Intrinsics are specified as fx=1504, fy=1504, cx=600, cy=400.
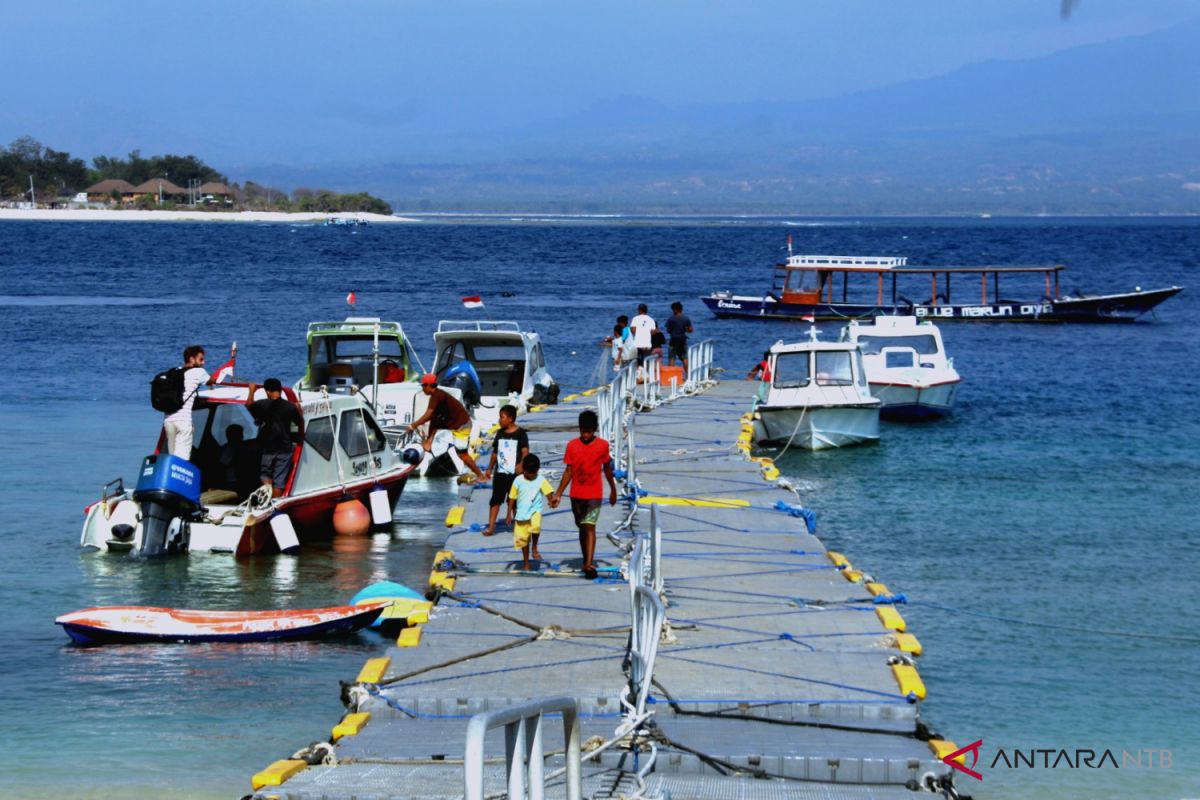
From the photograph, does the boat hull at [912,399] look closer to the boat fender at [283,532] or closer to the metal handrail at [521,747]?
the boat fender at [283,532]

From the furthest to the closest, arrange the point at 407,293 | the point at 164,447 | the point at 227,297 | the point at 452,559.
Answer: the point at 407,293, the point at 227,297, the point at 164,447, the point at 452,559

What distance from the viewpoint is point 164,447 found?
67.5 ft

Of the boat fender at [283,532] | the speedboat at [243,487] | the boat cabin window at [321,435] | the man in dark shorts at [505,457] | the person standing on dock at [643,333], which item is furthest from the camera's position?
the person standing on dock at [643,333]

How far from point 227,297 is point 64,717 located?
60927mm

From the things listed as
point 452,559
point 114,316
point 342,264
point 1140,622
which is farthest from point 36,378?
point 342,264

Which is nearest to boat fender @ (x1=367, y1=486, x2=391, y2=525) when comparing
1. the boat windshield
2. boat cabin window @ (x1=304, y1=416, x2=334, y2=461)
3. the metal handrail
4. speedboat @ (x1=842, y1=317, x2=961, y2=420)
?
boat cabin window @ (x1=304, y1=416, x2=334, y2=461)

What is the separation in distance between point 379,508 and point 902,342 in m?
18.0

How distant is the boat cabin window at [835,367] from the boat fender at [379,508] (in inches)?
465

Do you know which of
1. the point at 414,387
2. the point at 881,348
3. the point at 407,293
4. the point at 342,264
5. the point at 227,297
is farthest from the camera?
the point at 342,264

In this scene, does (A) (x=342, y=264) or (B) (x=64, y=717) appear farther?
(A) (x=342, y=264)

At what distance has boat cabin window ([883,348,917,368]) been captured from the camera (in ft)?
116

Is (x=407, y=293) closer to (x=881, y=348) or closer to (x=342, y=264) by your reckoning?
(x=342, y=264)

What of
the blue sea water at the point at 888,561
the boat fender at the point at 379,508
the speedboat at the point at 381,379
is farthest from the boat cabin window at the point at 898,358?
the boat fender at the point at 379,508

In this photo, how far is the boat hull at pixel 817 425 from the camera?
29922mm
